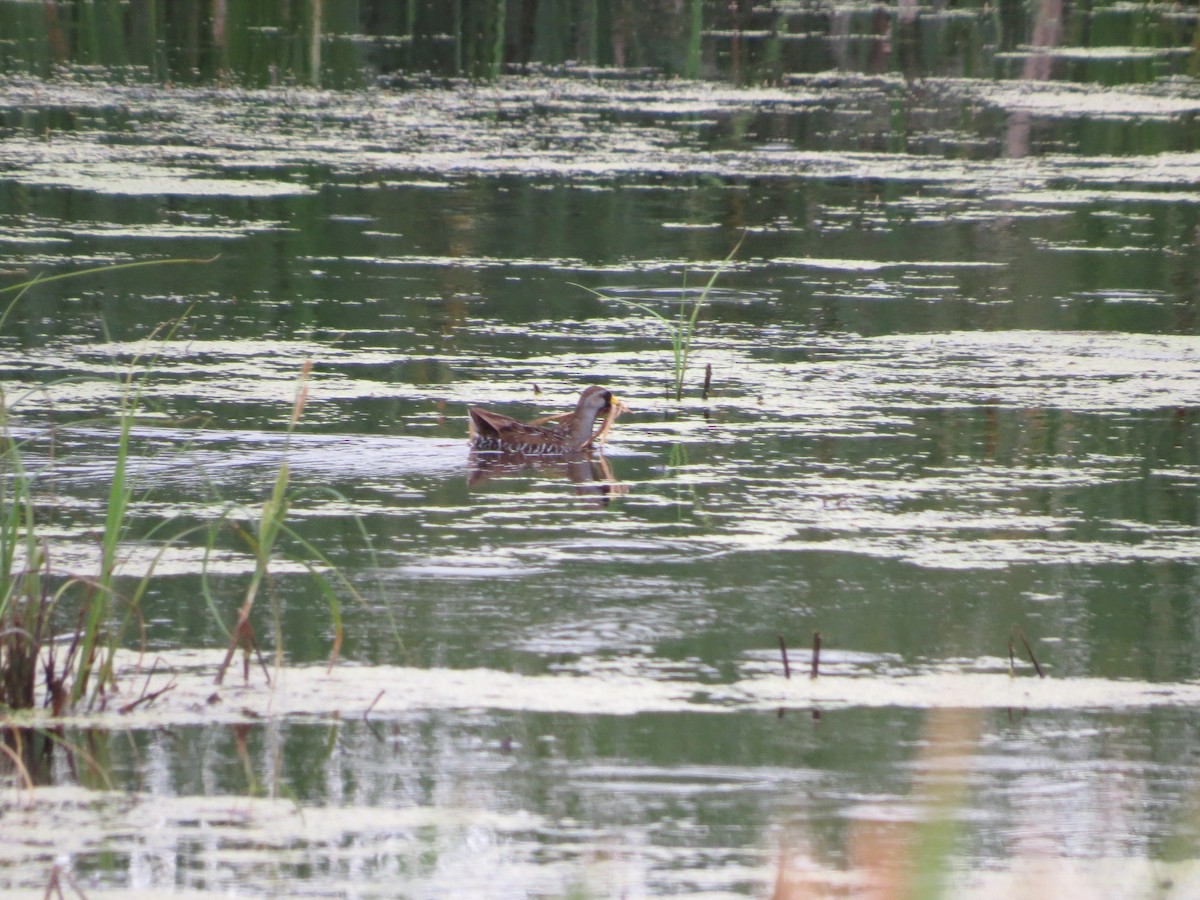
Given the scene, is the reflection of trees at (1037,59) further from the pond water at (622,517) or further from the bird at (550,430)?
the bird at (550,430)

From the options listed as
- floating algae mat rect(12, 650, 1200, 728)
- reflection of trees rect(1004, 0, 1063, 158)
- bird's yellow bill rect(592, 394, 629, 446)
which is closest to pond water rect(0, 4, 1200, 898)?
floating algae mat rect(12, 650, 1200, 728)

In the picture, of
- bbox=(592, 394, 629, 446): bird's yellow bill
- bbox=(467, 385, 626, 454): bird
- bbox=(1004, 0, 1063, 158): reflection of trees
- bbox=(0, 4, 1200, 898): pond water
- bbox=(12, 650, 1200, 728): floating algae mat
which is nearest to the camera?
bbox=(0, 4, 1200, 898): pond water

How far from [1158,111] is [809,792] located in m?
15.1

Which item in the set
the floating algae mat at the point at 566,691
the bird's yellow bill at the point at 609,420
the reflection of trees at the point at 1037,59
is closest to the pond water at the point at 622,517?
the floating algae mat at the point at 566,691

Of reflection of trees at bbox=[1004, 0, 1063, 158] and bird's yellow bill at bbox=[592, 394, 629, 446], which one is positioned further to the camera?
reflection of trees at bbox=[1004, 0, 1063, 158]

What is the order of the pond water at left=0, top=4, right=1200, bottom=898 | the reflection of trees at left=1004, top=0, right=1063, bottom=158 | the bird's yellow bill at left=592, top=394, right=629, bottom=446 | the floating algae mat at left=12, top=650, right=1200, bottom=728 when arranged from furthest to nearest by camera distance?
the reflection of trees at left=1004, top=0, right=1063, bottom=158
the bird's yellow bill at left=592, top=394, right=629, bottom=446
the floating algae mat at left=12, top=650, right=1200, bottom=728
the pond water at left=0, top=4, right=1200, bottom=898

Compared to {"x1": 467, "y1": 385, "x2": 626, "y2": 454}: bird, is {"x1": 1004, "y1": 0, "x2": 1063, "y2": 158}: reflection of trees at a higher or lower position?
higher

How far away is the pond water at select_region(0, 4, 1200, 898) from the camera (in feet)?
14.6

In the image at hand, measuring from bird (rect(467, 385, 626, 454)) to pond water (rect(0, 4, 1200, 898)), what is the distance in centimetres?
10

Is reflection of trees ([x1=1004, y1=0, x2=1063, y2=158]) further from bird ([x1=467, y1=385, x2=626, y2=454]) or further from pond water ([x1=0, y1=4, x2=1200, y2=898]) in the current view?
bird ([x1=467, y1=385, x2=626, y2=454])

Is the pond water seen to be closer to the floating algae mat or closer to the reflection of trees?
the floating algae mat

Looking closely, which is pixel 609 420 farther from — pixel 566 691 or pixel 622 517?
pixel 566 691

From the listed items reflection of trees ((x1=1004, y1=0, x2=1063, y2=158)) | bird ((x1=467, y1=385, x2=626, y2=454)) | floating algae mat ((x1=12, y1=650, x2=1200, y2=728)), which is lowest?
floating algae mat ((x1=12, y1=650, x2=1200, y2=728))

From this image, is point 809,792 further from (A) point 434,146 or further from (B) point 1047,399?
(A) point 434,146
